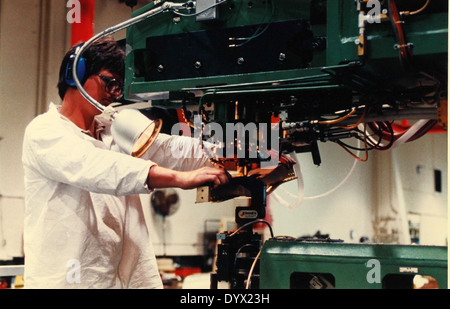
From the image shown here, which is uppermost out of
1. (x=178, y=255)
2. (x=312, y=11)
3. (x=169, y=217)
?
(x=312, y=11)

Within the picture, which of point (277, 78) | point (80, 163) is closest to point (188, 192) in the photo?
point (80, 163)

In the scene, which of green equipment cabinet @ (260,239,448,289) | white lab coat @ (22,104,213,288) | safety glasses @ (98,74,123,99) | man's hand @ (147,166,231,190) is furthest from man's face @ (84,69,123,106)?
A: green equipment cabinet @ (260,239,448,289)

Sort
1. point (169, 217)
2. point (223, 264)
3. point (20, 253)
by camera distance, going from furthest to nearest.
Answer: point (169, 217)
point (20, 253)
point (223, 264)

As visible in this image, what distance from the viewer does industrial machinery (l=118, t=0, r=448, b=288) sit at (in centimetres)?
145

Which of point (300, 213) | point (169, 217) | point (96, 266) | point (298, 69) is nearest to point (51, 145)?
point (96, 266)

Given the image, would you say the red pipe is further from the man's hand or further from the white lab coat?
the man's hand

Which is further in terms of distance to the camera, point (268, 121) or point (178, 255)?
point (178, 255)

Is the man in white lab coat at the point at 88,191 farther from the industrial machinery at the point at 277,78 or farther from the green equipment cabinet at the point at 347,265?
the green equipment cabinet at the point at 347,265

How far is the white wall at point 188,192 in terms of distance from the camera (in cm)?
437

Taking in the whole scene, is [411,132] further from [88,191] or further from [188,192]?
[188,192]

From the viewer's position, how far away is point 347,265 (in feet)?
4.79
